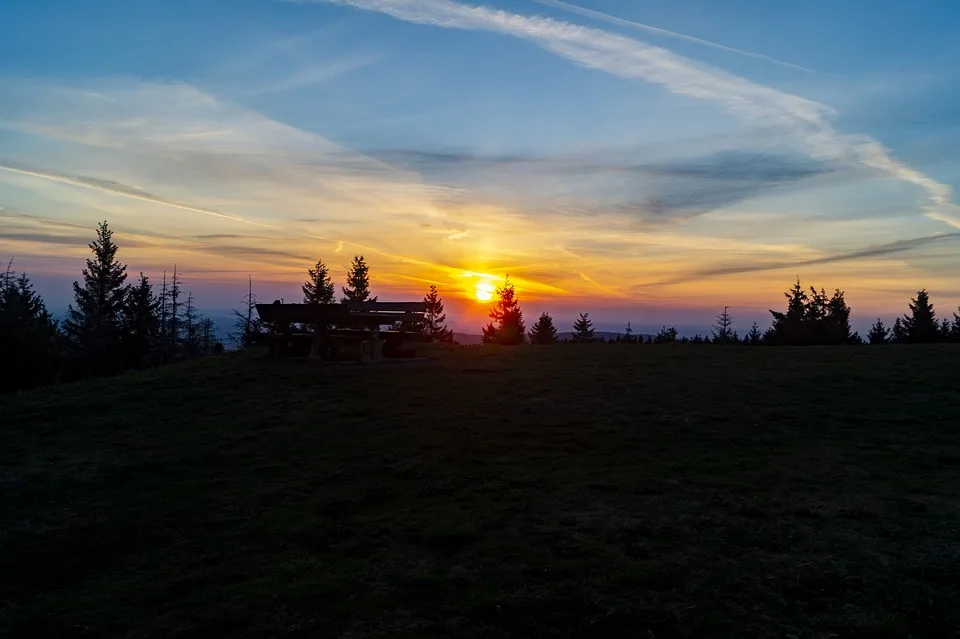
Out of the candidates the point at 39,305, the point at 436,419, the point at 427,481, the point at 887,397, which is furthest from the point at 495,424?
the point at 39,305

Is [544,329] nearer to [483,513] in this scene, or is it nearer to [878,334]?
[878,334]

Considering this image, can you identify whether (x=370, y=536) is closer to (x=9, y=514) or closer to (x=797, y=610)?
(x=797, y=610)

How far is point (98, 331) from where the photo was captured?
6291 centimetres

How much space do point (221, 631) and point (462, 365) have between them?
13025mm

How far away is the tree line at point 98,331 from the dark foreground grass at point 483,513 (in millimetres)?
31803

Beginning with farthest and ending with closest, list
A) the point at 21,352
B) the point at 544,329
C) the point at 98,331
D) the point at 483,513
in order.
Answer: the point at 544,329 < the point at 98,331 < the point at 21,352 < the point at 483,513

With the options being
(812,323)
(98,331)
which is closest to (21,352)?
(98,331)

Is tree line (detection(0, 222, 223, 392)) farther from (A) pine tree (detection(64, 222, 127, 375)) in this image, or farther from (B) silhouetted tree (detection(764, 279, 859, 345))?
(B) silhouetted tree (detection(764, 279, 859, 345))

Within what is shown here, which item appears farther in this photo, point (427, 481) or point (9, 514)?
point (427, 481)

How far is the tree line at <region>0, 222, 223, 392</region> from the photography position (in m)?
39.5

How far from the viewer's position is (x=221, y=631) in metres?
4.64

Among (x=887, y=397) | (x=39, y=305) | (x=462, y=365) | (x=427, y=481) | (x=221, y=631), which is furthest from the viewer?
(x=39, y=305)

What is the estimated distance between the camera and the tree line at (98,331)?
3953cm

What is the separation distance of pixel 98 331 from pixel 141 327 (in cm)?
437
